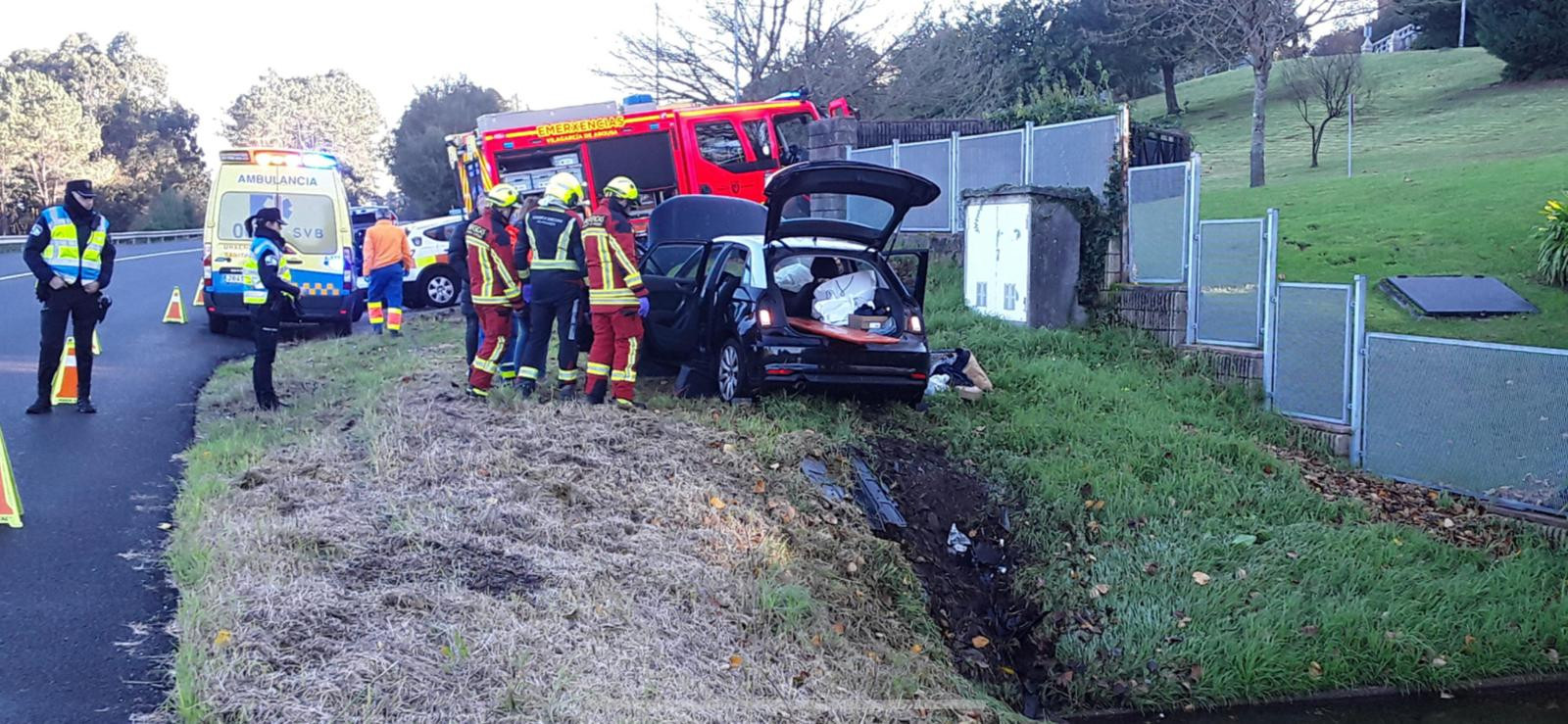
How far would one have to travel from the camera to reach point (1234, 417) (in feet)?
32.4

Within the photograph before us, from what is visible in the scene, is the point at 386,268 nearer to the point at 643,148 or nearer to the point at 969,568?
the point at 643,148

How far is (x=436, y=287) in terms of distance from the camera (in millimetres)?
17219

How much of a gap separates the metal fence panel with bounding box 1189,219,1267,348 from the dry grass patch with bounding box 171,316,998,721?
477 centimetres

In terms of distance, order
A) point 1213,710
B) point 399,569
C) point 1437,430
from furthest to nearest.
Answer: point 1437,430, point 1213,710, point 399,569

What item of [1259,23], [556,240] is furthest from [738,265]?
[1259,23]

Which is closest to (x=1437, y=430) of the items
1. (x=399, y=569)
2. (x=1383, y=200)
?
(x=399, y=569)

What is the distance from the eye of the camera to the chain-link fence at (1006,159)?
40.4 ft

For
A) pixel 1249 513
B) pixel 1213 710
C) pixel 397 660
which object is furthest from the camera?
pixel 1249 513

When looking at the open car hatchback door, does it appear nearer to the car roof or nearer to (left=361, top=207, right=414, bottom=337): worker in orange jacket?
the car roof

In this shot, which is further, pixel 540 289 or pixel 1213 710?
pixel 540 289

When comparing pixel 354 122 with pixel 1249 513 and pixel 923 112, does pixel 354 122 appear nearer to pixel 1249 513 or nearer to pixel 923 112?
pixel 923 112

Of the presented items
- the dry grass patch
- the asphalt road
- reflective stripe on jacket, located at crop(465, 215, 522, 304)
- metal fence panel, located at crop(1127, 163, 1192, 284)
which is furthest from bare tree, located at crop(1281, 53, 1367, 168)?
the asphalt road

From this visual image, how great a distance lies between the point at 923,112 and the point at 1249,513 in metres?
21.6

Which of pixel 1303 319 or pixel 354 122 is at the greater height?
pixel 354 122
